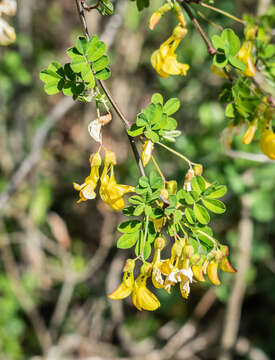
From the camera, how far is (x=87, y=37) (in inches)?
21.6

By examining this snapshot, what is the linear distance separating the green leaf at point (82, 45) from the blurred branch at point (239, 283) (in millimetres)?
1240

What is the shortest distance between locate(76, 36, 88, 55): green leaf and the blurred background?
1.02m

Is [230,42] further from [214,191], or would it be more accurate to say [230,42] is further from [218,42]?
[214,191]

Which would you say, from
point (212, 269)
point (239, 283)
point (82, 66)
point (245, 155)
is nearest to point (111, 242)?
point (239, 283)

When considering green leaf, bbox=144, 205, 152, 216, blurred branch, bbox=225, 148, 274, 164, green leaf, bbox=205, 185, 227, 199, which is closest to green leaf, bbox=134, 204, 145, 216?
green leaf, bbox=144, 205, 152, 216

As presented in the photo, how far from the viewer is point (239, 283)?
65.4 inches

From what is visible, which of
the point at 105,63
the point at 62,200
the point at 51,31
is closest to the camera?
the point at 105,63

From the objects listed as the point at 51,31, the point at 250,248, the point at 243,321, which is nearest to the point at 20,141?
the point at 51,31

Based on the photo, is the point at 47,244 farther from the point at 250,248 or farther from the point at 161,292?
the point at 250,248

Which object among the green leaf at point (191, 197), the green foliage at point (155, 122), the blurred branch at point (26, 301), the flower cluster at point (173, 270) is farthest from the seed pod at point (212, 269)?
the blurred branch at point (26, 301)

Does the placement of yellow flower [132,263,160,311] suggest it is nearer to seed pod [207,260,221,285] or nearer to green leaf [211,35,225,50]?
seed pod [207,260,221,285]

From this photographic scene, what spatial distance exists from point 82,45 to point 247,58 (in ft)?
0.87

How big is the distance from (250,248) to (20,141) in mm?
1267

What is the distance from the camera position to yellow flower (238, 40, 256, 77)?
1.96 feet
